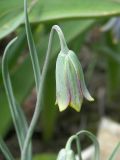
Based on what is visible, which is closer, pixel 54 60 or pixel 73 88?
pixel 73 88

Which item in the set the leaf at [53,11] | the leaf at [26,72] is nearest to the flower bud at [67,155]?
the leaf at [53,11]

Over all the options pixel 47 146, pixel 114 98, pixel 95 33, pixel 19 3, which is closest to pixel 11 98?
pixel 19 3

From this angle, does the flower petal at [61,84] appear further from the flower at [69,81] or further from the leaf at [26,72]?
the leaf at [26,72]

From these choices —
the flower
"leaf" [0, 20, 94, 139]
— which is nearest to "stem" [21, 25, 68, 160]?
the flower

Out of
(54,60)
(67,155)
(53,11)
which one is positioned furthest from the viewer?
(54,60)

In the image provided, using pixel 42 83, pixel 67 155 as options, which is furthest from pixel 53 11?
pixel 67 155

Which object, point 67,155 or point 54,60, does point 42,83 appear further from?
point 54,60

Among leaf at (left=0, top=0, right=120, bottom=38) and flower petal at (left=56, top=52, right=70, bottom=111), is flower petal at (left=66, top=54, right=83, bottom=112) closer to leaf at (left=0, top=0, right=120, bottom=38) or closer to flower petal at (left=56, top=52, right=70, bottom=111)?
flower petal at (left=56, top=52, right=70, bottom=111)
